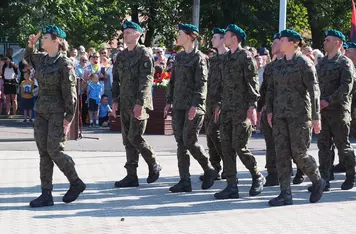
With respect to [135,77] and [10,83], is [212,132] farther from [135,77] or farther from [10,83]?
[10,83]

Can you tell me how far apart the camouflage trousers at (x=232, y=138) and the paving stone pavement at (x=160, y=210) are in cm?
40

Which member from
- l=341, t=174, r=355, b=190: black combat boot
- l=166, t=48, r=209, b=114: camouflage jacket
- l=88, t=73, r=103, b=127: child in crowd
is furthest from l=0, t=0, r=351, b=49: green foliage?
l=341, t=174, r=355, b=190: black combat boot

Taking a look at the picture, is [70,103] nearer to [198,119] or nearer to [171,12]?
[198,119]

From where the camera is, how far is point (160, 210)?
9.52 metres

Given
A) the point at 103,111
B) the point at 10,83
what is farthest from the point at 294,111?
the point at 10,83

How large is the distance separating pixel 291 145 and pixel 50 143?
2.63 m

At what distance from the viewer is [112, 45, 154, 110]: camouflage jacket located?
35.5ft

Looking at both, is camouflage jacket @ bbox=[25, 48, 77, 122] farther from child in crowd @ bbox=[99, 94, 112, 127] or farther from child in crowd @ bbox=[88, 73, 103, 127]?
child in crowd @ bbox=[99, 94, 112, 127]

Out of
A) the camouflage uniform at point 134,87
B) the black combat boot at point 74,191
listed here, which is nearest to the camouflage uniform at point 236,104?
the camouflage uniform at point 134,87

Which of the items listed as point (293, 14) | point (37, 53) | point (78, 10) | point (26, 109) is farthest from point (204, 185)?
point (293, 14)

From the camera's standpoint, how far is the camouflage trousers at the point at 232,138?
10.2 m

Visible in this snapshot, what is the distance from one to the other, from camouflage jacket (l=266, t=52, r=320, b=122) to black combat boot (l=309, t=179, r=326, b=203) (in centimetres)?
79

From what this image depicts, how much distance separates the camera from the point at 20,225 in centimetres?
856

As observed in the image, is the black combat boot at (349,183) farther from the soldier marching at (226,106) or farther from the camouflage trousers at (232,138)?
the camouflage trousers at (232,138)
